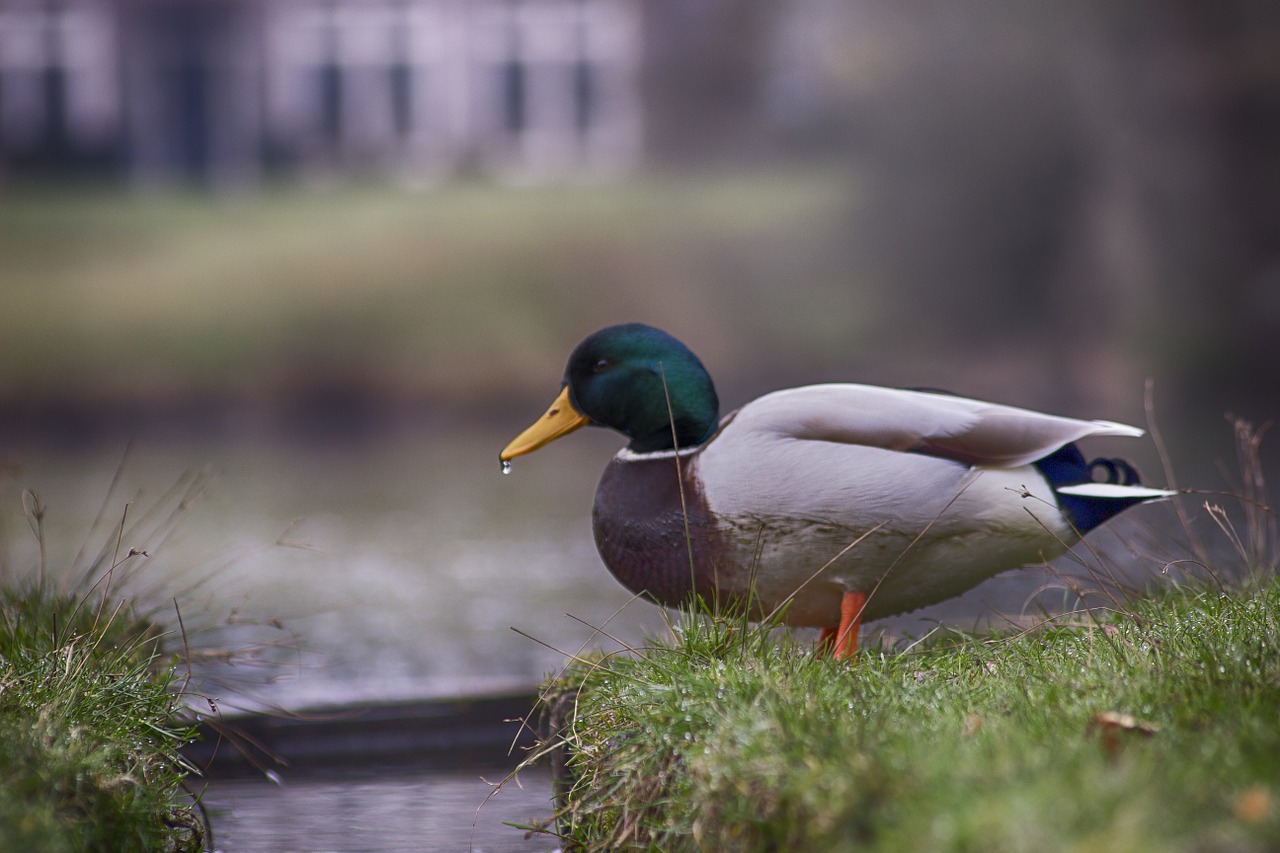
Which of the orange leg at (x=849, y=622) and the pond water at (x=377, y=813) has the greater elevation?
the orange leg at (x=849, y=622)

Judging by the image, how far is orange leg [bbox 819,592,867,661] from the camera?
288 centimetres

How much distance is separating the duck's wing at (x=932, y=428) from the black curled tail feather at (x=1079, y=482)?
0.10 meters

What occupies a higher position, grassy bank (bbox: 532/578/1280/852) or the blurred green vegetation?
grassy bank (bbox: 532/578/1280/852)

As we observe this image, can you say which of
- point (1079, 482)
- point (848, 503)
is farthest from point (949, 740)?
point (1079, 482)

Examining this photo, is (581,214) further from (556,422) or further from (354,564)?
(556,422)

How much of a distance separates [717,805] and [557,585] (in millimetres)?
4576

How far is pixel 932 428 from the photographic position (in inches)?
115

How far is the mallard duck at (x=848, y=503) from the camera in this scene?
112 inches

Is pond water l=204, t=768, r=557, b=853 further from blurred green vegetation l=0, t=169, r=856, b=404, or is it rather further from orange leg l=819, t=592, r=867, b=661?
blurred green vegetation l=0, t=169, r=856, b=404

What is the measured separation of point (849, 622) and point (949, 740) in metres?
0.99

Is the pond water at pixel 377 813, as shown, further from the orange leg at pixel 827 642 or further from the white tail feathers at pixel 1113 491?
the white tail feathers at pixel 1113 491

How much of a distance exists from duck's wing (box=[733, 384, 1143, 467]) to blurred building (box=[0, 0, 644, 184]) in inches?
782

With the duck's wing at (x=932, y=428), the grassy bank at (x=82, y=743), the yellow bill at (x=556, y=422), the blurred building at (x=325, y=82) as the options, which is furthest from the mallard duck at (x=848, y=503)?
the blurred building at (x=325, y=82)

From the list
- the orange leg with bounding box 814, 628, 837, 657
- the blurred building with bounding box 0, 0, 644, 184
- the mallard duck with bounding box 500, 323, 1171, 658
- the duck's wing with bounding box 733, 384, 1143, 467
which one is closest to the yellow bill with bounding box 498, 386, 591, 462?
the mallard duck with bounding box 500, 323, 1171, 658
